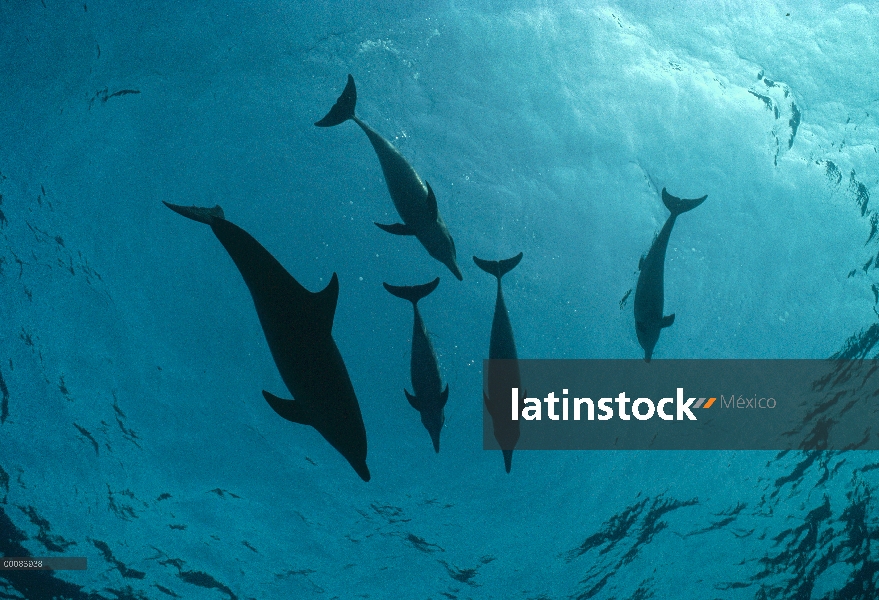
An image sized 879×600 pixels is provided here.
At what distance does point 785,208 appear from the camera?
11445 mm

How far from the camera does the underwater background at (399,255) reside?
976 cm

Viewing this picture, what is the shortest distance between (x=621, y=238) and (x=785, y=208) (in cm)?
395

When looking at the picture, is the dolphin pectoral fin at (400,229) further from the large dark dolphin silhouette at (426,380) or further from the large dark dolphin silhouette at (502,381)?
the large dark dolphin silhouette at (502,381)

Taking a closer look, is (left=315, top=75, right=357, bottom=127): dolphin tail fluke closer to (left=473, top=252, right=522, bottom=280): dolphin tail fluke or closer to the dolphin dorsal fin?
(left=473, top=252, right=522, bottom=280): dolphin tail fluke

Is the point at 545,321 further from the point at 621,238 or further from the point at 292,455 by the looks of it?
the point at 292,455

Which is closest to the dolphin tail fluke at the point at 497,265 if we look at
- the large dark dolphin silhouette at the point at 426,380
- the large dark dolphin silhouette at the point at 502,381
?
the large dark dolphin silhouette at the point at 502,381

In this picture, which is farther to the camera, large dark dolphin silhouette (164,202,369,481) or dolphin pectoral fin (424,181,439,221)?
dolphin pectoral fin (424,181,439,221)

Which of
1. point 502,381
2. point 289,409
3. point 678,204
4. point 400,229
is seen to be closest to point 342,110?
point 400,229

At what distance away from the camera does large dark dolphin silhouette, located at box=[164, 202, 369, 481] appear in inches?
86.8

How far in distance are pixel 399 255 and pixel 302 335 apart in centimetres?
917

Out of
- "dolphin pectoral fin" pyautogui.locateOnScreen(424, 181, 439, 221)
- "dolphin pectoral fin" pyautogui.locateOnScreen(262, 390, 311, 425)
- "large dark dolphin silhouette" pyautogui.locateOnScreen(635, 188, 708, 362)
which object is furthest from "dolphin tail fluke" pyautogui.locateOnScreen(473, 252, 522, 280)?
"dolphin pectoral fin" pyautogui.locateOnScreen(262, 390, 311, 425)

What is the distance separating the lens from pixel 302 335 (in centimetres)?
234

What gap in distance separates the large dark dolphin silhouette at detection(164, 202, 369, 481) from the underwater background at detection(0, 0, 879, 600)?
877 cm

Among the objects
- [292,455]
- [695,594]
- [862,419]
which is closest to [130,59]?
[292,455]
